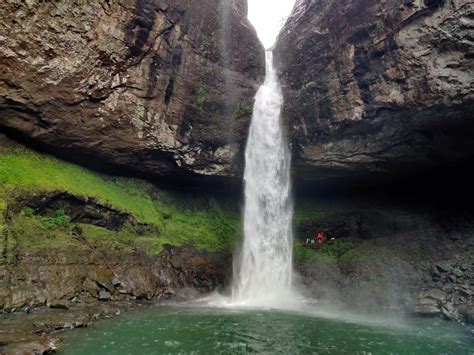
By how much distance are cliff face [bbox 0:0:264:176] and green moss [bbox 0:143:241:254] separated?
1.22 meters

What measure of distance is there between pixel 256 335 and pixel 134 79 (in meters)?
13.5

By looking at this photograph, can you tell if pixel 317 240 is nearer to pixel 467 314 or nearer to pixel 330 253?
pixel 330 253

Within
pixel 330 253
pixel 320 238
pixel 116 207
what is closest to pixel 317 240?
pixel 320 238

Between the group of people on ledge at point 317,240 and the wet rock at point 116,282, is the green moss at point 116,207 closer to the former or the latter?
the wet rock at point 116,282

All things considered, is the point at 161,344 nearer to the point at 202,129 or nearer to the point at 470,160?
the point at 202,129

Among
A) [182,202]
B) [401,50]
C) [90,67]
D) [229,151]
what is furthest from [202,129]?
[401,50]

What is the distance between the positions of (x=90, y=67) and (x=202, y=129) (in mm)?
6813

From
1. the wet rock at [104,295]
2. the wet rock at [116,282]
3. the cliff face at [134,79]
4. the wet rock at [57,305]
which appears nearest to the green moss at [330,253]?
the cliff face at [134,79]

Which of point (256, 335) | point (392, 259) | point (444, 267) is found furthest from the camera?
point (392, 259)

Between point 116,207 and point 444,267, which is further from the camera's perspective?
point 116,207

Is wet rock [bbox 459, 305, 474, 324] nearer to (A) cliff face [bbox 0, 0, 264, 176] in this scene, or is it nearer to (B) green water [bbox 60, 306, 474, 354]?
(B) green water [bbox 60, 306, 474, 354]

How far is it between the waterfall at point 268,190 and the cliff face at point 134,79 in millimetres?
880

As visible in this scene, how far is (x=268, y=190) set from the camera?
22266 mm

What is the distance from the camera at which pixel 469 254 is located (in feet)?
59.3
